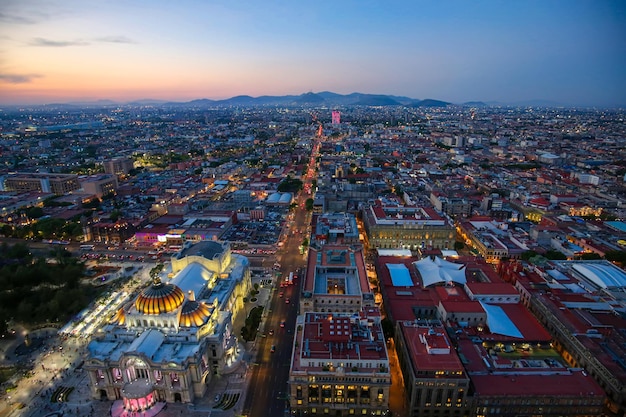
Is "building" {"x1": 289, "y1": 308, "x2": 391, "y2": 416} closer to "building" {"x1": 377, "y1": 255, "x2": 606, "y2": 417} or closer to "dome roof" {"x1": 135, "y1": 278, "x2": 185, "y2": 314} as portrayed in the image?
"building" {"x1": 377, "y1": 255, "x2": 606, "y2": 417}

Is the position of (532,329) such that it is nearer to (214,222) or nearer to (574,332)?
(574,332)

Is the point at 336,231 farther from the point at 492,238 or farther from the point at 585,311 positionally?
the point at 585,311

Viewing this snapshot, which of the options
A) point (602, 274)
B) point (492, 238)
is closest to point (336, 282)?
point (492, 238)

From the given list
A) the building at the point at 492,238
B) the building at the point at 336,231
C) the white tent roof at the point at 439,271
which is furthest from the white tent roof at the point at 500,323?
the building at the point at 336,231

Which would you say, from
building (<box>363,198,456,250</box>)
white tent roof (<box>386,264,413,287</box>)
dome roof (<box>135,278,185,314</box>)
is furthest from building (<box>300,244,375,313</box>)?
dome roof (<box>135,278,185,314</box>)

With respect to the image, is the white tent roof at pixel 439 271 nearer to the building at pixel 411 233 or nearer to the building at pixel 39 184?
the building at pixel 411 233

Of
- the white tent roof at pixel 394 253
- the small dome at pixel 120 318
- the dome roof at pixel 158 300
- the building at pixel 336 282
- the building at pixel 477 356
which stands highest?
the dome roof at pixel 158 300

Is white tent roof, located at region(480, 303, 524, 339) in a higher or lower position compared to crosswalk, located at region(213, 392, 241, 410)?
higher
